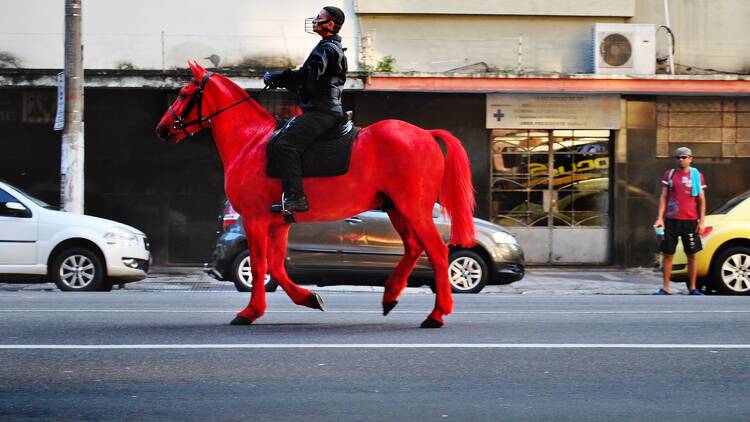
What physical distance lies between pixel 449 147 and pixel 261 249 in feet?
4.79

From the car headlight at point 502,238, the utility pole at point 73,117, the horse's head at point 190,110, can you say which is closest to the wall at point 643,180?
the car headlight at point 502,238

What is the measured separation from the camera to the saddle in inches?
320

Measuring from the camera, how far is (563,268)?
21938mm

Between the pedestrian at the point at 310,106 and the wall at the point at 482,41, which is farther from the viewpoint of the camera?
the wall at the point at 482,41

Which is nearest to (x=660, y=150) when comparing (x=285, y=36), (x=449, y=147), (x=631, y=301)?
(x=285, y=36)

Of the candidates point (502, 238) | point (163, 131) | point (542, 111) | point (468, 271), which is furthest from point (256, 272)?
point (542, 111)

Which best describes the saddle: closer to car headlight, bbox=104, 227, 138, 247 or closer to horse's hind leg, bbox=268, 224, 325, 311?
horse's hind leg, bbox=268, 224, 325, 311

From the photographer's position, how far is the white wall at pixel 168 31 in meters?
21.1

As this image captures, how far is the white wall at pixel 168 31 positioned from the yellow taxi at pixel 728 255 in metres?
7.76

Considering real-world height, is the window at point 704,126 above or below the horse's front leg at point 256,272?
above

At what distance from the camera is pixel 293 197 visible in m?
8.03

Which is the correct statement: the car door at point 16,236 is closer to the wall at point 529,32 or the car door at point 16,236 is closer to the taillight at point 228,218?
the taillight at point 228,218

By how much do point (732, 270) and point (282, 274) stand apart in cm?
906

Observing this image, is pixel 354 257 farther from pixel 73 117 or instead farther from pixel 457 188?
pixel 457 188
